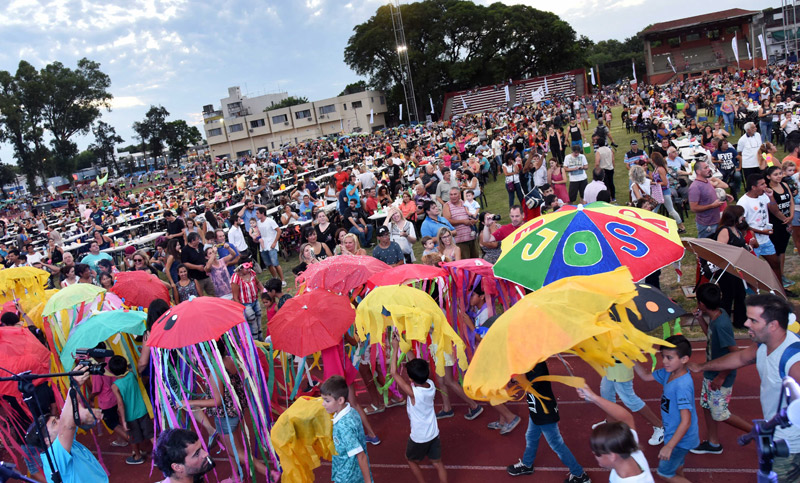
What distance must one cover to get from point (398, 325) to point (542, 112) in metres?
30.4

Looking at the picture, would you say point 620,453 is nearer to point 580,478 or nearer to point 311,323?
point 580,478

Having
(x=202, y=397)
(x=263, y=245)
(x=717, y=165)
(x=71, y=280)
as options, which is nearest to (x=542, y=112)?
(x=717, y=165)

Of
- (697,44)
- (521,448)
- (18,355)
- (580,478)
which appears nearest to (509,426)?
(521,448)

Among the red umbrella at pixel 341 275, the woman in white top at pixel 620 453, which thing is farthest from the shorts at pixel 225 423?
the woman in white top at pixel 620 453

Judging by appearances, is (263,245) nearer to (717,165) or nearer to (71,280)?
(71,280)

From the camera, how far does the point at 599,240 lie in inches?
175

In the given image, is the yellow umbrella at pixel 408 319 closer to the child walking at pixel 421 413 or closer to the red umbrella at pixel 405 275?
the child walking at pixel 421 413

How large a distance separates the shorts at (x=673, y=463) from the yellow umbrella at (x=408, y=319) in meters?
1.56

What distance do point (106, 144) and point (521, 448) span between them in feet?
291

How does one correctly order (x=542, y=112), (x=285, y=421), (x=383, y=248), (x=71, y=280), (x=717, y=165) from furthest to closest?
(x=542, y=112) → (x=717, y=165) → (x=71, y=280) → (x=383, y=248) → (x=285, y=421)

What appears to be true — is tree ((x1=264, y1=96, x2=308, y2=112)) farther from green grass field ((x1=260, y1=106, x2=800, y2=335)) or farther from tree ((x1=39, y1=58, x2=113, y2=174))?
green grass field ((x1=260, y1=106, x2=800, y2=335))

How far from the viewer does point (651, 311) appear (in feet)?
13.4

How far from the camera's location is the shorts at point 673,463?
12.8ft

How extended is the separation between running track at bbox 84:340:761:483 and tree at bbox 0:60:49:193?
64.3m
